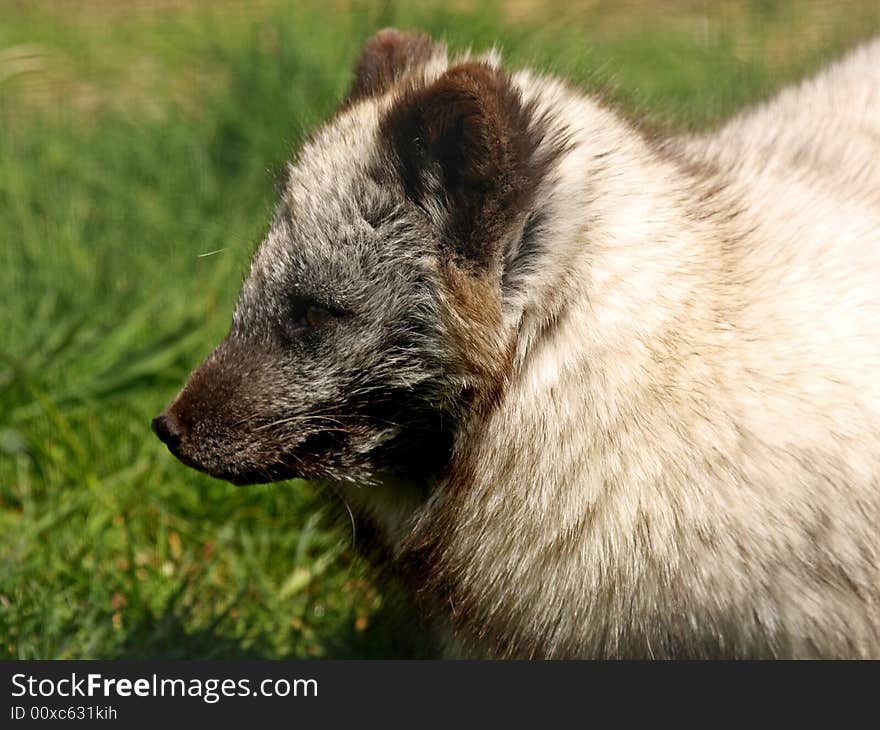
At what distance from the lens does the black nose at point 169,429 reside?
267 cm

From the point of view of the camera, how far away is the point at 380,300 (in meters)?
2.60

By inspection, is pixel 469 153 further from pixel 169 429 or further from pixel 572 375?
pixel 169 429

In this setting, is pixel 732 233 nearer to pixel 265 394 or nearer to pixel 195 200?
pixel 265 394

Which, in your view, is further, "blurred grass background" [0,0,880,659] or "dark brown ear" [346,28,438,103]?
"blurred grass background" [0,0,880,659]

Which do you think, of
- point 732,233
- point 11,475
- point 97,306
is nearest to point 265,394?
point 732,233

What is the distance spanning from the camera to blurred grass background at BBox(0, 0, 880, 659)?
3.50m

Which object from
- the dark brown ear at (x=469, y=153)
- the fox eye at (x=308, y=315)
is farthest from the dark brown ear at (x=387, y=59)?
the fox eye at (x=308, y=315)

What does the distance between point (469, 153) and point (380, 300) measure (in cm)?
36

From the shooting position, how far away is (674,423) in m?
2.55

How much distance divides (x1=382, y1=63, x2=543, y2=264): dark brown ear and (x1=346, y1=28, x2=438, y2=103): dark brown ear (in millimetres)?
428

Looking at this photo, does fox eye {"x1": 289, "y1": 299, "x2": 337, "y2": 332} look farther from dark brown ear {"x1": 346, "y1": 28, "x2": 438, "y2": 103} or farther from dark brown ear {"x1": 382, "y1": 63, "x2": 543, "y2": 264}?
dark brown ear {"x1": 346, "y1": 28, "x2": 438, "y2": 103}

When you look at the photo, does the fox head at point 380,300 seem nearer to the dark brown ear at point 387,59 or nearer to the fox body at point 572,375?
the fox body at point 572,375

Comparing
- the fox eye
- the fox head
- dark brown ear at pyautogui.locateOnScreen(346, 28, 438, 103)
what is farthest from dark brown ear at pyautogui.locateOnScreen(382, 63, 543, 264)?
dark brown ear at pyautogui.locateOnScreen(346, 28, 438, 103)

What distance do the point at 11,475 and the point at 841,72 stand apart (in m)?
2.75
